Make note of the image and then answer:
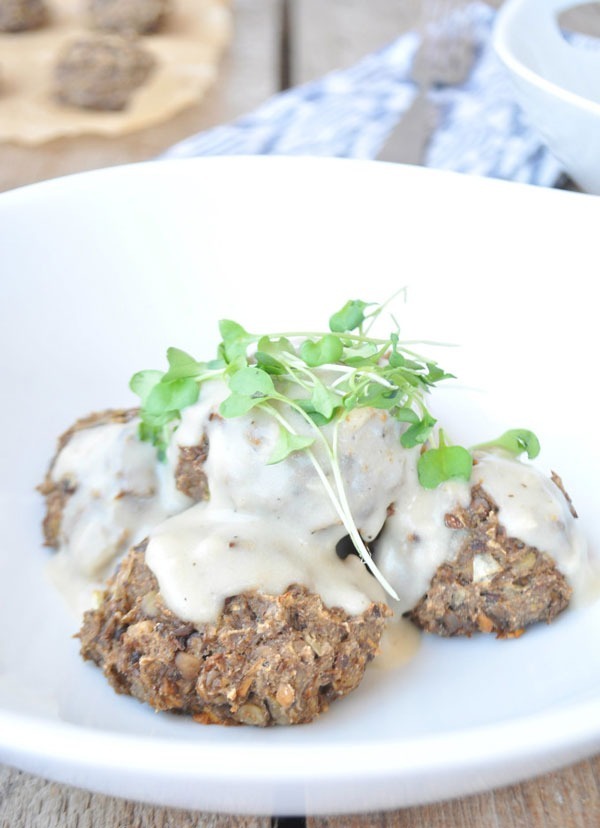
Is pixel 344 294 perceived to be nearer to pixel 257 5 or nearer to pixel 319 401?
pixel 319 401

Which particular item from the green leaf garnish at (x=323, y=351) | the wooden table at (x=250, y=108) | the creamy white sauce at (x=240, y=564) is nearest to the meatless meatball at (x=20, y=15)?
the wooden table at (x=250, y=108)

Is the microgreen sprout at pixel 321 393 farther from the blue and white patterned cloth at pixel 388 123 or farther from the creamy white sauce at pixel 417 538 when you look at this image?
the blue and white patterned cloth at pixel 388 123

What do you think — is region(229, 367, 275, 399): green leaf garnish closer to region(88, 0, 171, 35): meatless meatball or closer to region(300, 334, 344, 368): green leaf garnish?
region(300, 334, 344, 368): green leaf garnish

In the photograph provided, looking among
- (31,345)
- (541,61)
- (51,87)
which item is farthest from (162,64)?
(31,345)

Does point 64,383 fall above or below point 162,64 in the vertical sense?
above

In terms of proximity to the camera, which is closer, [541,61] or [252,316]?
[252,316]
